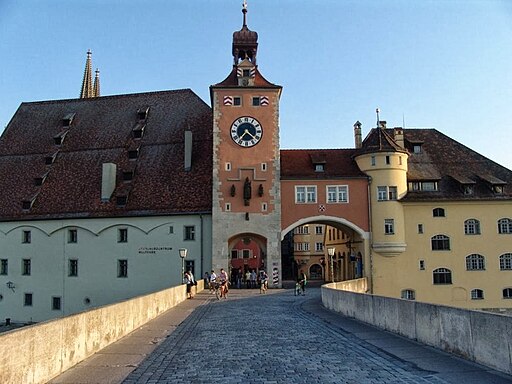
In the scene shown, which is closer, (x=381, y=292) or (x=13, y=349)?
(x=13, y=349)

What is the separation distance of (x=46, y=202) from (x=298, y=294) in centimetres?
2267

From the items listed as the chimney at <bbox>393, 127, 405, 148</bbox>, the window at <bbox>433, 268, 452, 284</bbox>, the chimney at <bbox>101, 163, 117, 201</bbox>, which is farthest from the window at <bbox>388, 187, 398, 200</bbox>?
the chimney at <bbox>101, 163, 117, 201</bbox>

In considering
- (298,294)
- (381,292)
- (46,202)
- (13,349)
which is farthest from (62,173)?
(13,349)

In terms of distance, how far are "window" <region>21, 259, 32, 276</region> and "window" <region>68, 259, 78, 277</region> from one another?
334 cm

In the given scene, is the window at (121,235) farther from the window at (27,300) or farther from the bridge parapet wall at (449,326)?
the bridge parapet wall at (449,326)

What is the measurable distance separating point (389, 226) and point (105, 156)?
23.2 metres

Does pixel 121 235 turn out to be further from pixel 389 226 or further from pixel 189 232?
pixel 389 226

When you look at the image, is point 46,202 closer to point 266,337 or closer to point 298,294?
point 298,294

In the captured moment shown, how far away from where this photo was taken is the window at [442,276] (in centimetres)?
4122

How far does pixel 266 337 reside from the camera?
14000 mm

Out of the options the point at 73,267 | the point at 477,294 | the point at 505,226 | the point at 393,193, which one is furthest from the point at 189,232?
Result: the point at 505,226

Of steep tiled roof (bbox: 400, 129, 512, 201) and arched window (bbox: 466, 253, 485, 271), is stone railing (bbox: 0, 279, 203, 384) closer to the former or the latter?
steep tiled roof (bbox: 400, 129, 512, 201)

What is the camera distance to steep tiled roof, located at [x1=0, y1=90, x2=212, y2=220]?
41781 millimetres

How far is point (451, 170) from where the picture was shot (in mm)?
44031
